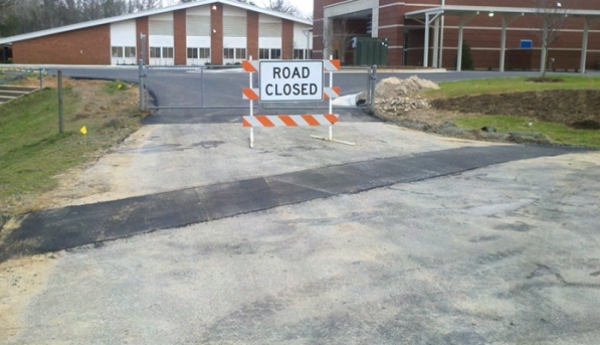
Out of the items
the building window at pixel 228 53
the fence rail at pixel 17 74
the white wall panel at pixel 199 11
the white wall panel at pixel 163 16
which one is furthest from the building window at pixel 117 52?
the fence rail at pixel 17 74

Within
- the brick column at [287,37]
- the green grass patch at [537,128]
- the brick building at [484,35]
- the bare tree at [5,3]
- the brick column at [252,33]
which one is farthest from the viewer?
the brick column at [287,37]

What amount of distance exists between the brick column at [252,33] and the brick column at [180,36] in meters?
6.83

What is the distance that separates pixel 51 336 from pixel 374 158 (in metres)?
7.56

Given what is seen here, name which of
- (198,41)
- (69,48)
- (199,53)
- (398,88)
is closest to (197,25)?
(198,41)

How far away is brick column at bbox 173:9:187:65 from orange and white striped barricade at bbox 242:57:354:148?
55512 millimetres


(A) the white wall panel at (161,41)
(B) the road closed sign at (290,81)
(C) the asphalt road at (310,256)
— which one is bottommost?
(C) the asphalt road at (310,256)

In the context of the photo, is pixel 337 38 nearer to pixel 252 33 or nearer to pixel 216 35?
pixel 252 33

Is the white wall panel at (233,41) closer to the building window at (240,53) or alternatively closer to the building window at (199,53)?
the building window at (240,53)

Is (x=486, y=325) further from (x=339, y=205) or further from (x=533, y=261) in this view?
(x=339, y=205)

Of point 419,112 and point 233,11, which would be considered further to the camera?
point 233,11

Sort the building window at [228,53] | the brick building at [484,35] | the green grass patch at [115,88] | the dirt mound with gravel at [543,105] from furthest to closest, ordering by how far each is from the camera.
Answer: the building window at [228,53]
the brick building at [484,35]
the green grass patch at [115,88]
the dirt mound with gravel at [543,105]

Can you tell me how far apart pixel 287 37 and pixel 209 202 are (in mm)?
62310

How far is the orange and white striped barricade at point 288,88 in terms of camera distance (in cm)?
1209

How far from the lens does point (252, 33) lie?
223ft
